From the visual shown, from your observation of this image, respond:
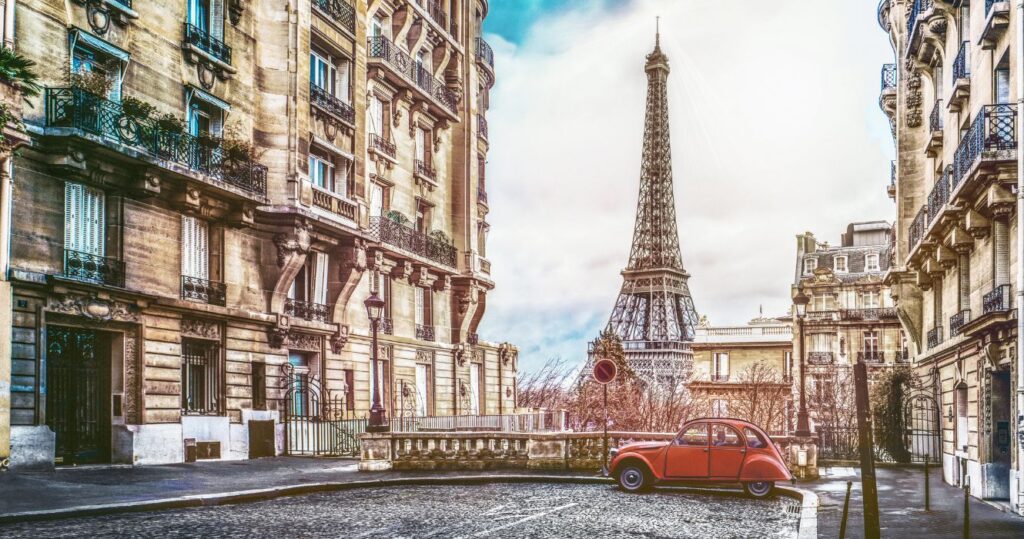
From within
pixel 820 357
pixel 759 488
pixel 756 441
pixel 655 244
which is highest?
pixel 655 244

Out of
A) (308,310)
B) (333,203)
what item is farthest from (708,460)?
(333,203)

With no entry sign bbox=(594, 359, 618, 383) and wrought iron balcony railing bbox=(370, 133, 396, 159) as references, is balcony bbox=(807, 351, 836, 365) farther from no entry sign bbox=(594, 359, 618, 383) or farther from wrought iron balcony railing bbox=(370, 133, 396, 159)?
no entry sign bbox=(594, 359, 618, 383)

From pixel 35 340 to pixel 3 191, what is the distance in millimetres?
2951

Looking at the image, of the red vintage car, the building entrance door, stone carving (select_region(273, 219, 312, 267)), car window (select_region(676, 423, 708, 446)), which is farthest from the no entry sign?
stone carving (select_region(273, 219, 312, 267))

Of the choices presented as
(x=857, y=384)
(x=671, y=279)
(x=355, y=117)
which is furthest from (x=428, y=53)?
(x=671, y=279)

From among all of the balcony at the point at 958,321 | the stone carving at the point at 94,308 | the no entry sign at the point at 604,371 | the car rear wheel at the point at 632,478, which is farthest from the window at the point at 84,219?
the balcony at the point at 958,321

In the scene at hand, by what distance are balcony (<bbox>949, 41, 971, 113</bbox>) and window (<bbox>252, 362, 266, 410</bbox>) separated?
1733cm

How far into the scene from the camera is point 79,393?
2309 centimetres

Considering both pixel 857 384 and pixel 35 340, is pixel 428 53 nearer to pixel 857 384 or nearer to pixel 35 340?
pixel 35 340

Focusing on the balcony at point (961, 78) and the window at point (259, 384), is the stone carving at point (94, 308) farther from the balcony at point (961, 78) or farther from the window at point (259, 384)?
the balcony at point (961, 78)

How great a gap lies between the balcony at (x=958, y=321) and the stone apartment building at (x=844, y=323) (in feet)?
135

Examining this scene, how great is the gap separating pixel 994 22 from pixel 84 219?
676 inches

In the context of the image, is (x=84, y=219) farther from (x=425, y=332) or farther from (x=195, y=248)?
(x=425, y=332)

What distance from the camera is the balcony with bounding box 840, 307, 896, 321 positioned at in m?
76.8
